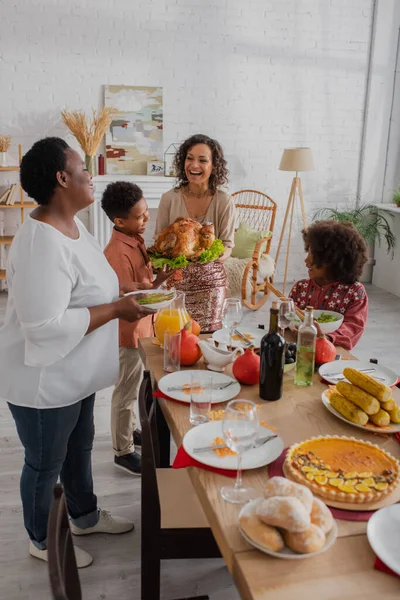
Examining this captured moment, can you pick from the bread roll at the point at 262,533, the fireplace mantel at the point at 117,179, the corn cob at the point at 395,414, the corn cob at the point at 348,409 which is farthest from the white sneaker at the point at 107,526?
the fireplace mantel at the point at 117,179

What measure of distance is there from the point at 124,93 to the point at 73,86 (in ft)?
1.54

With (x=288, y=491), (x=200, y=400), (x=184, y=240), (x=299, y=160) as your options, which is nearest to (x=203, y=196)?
(x=184, y=240)

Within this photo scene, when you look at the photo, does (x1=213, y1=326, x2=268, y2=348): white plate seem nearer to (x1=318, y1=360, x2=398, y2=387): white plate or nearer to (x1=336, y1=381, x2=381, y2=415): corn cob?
(x1=318, y1=360, x2=398, y2=387): white plate

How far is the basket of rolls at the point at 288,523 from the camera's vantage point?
1.08 metres

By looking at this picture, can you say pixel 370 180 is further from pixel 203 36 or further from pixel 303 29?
pixel 203 36

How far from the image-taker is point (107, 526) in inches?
89.8

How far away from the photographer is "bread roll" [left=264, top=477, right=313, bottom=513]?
3.73 ft

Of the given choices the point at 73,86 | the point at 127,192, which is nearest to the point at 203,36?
the point at 73,86

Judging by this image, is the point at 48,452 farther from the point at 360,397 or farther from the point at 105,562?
the point at 360,397

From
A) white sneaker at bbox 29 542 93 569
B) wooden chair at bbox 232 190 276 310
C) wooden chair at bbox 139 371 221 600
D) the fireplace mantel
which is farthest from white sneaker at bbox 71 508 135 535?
the fireplace mantel

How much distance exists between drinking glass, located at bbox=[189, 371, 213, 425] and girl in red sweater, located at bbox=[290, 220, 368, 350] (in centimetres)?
98

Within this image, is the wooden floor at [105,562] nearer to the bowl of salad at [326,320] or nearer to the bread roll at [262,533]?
the bowl of salad at [326,320]

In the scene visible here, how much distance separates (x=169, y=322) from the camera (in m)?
2.11

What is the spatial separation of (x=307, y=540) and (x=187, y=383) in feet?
2.63
